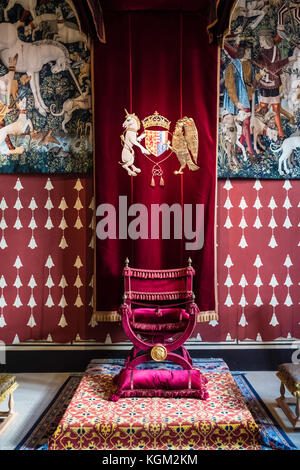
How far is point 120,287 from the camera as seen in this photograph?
4211 millimetres

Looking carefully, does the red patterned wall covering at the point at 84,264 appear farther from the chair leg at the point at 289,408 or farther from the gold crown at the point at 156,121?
the chair leg at the point at 289,408

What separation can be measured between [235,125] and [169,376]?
256 centimetres

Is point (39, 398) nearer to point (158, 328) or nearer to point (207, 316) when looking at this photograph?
point (158, 328)

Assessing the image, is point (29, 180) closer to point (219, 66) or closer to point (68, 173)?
point (68, 173)

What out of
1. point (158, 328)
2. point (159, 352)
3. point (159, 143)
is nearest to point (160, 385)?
point (159, 352)

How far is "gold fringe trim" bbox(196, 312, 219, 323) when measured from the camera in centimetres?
418

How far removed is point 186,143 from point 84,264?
159cm

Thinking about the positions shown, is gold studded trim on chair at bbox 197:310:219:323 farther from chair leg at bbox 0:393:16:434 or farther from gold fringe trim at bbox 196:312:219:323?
chair leg at bbox 0:393:16:434

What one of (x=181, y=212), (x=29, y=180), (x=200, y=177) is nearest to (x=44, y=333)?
(x=29, y=180)

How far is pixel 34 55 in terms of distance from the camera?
444 centimetres

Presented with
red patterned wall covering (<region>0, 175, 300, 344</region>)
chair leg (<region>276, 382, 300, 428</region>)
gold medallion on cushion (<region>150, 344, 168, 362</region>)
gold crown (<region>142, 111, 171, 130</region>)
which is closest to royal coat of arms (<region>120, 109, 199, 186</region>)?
gold crown (<region>142, 111, 171, 130</region>)

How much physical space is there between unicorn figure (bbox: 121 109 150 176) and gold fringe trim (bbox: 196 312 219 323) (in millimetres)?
1500

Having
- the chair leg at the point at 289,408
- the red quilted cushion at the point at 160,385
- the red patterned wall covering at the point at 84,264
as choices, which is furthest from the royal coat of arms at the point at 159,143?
the chair leg at the point at 289,408

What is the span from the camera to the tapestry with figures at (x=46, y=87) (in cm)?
443
